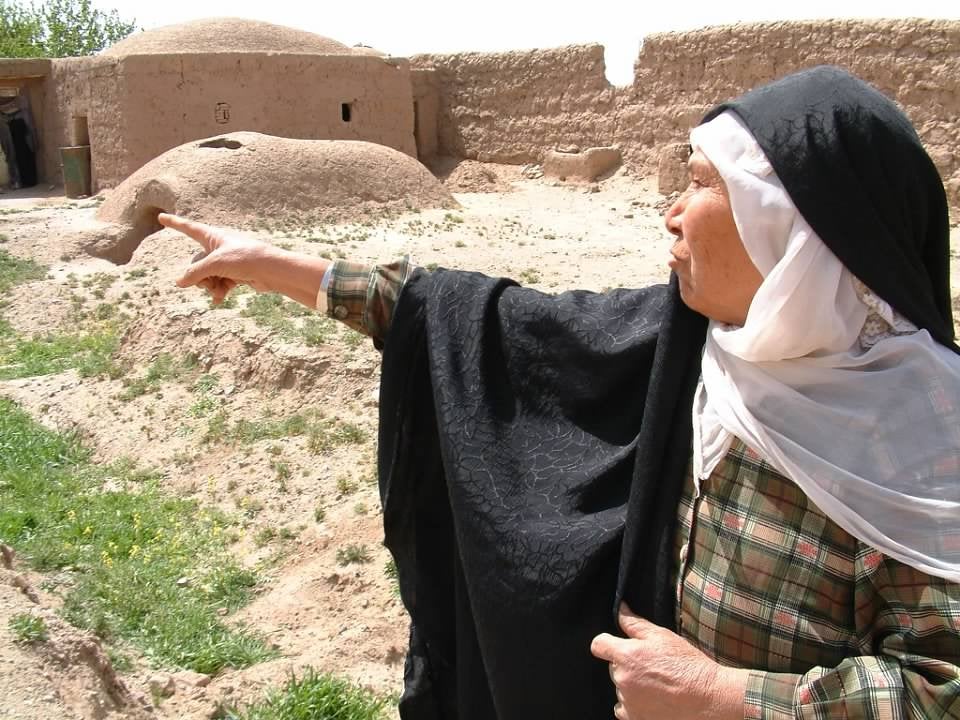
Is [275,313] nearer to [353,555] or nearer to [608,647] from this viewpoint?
[353,555]

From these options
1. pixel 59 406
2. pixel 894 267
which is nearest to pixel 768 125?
pixel 894 267

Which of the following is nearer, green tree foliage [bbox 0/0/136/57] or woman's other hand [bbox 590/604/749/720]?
woman's other hand [bbox 590/604/749/720]

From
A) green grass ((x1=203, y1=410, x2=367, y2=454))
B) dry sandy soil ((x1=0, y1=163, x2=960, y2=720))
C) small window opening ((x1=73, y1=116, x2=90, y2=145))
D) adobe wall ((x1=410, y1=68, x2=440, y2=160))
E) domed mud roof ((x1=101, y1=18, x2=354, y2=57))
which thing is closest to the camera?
dry sandy soil ((x1=0, y1=163, x2=960, y2=720))

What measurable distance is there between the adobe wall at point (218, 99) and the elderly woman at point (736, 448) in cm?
1363

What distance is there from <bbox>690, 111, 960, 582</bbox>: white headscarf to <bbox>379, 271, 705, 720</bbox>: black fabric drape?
0.55 feet

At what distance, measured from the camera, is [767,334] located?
4.08 ft

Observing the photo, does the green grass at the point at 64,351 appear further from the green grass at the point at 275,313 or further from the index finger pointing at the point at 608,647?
the index finger pointing at the point at 608,647

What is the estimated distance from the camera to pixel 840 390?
1.27m

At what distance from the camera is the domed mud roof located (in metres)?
16.4

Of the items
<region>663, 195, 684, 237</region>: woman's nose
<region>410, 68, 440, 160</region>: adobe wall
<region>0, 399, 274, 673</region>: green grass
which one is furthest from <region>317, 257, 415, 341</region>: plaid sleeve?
<region>410, 68, 440, 160</region>: adobe wall

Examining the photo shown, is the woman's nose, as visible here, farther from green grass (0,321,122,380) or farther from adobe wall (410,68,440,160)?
adobe wall (410,68,440,160)

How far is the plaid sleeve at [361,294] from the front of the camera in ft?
5.77

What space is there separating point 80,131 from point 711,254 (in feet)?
54.0

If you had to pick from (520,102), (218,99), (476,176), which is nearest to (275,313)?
(218,99)
